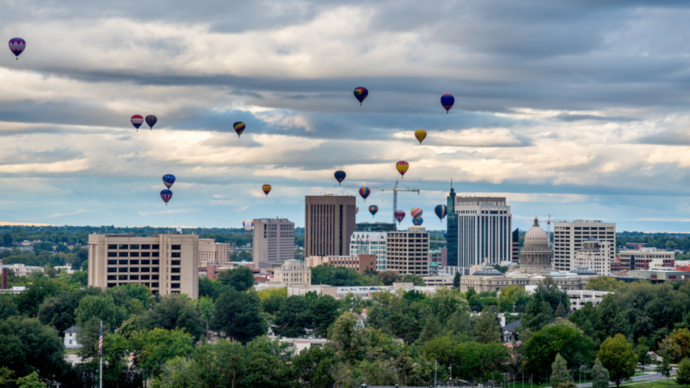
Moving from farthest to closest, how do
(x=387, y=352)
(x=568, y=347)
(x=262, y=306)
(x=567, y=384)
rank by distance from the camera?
(x=262, y=306), (x=568, y=347), (x=387, y=352), (x=567, y=384)

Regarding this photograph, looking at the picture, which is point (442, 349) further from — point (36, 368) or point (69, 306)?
point (69, 306)

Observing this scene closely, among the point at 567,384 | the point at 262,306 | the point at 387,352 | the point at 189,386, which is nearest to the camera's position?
the point at 189,386

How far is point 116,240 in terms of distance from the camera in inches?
7618

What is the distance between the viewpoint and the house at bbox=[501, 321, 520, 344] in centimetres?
16036

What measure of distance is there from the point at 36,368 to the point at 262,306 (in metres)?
74.9

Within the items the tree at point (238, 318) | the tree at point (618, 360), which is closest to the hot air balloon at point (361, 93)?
the tree at point (238, 318)

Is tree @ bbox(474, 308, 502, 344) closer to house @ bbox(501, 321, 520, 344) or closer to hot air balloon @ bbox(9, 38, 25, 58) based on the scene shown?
house @ bbox(501, 321, 520, 344)

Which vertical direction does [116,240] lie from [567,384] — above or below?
above

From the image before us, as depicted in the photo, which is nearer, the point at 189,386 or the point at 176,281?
the point at 189,386

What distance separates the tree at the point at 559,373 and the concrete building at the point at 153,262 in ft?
300

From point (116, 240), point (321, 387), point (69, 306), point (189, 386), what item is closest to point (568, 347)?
point (321, 387)

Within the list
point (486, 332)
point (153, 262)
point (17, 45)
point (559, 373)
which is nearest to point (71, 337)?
point (153, 262)

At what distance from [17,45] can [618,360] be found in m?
102

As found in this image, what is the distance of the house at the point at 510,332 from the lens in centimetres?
16036
